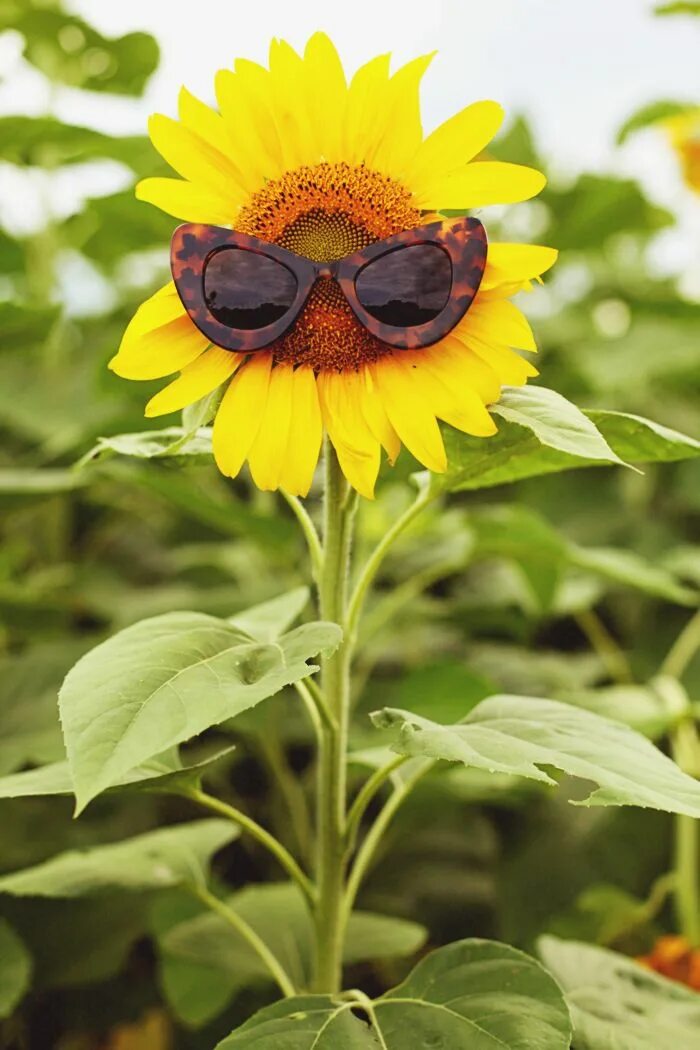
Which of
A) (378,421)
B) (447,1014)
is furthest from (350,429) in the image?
(447,1014)

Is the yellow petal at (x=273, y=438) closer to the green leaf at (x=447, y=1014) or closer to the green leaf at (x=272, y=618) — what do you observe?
the green leaf at (x=272, y=618)

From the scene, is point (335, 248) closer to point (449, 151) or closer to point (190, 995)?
point (449, 151)

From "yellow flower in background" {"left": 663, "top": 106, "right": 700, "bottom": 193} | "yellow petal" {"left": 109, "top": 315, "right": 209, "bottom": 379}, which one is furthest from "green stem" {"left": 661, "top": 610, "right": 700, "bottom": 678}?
"yellow petal" {"left": 109, "top": 315, "right": 209, "bottom": 379}

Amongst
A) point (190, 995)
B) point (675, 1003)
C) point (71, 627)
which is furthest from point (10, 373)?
point (675, 1003)

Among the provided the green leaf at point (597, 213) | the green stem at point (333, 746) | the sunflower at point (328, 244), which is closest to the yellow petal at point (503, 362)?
the sunflower at point (328, 244)

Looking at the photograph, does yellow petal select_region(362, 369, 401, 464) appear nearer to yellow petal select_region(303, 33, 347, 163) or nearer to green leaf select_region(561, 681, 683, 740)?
yellow petal select_region(303, 33, 347, 163)

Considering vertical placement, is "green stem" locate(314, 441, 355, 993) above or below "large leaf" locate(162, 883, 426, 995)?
above
